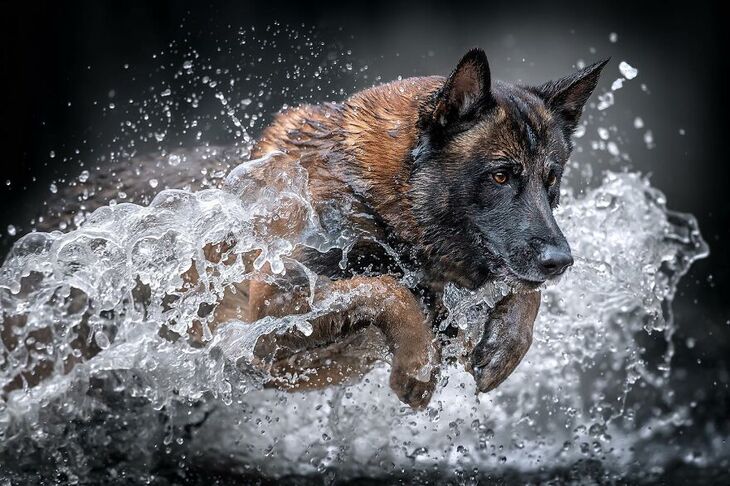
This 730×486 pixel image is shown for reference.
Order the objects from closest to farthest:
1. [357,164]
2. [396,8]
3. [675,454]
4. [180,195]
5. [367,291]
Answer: [367,291] < [357,164] < [180,195] < [675,454] < [396,8]

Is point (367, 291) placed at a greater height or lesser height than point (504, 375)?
greater

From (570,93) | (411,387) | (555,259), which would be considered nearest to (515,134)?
(570,93)

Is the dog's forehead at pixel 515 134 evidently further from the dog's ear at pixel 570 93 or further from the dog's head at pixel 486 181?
the dog's ear at pixel 570 93

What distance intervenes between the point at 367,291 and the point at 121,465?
2054 millimetres

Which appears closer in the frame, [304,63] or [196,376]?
[196,376]

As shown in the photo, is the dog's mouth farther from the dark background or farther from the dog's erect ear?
the dark background

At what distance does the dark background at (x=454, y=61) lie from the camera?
19.3ft

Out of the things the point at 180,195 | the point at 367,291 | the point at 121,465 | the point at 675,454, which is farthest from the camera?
the point at 675,454

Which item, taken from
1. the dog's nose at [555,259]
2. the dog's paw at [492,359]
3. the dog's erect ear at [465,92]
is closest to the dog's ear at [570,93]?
the dog's erect ear at [465,92]

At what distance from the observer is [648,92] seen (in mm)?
7141

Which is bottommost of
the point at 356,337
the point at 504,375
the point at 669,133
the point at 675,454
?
the point at 675,454

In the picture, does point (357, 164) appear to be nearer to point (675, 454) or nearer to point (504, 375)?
point (504, 375)

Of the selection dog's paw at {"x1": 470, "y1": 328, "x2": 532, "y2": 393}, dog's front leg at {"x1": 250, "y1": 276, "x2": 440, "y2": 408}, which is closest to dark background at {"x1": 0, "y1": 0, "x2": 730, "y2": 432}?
dog's front leg at {"x1": 250, "y1": 276, "x2": 440, "y2": 408}

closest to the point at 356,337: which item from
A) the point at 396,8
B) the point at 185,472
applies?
the point at 185,472
